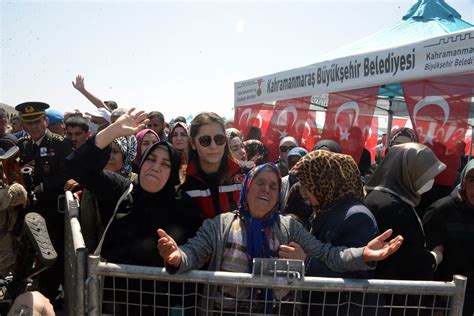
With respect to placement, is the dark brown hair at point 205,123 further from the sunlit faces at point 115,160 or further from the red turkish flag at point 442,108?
the red turkish flag at point 442,108

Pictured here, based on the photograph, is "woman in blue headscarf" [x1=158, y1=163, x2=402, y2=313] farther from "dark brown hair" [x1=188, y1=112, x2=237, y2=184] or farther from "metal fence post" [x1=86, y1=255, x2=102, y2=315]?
"dark brown hair" [x1=188, y1=112, x2=237, y2=184]

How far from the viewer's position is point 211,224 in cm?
212

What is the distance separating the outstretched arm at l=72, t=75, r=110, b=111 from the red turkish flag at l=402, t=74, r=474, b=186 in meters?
4.31

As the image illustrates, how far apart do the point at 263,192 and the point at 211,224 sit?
1.03 feet

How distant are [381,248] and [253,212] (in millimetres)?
645

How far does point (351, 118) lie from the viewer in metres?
6.90

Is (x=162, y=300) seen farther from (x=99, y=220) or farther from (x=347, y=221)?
(x=347, y=221)

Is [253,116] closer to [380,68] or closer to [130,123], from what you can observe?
[380,68]

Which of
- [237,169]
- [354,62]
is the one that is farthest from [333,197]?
[354,62]

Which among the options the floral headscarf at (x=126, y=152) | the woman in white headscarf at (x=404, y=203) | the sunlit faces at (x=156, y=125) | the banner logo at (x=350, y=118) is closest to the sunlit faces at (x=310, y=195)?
the woman in white headscarf at (x=404, y=203)

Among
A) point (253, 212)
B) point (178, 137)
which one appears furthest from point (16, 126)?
point (253, 212)

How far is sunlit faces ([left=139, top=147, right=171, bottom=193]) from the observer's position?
2.28 meters

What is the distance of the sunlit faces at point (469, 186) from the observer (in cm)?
300

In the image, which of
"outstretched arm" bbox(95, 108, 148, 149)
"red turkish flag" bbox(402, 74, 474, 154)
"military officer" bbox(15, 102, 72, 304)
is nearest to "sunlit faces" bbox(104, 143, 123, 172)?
"outstretched arm" bbox(95, 108, 148, 149)
